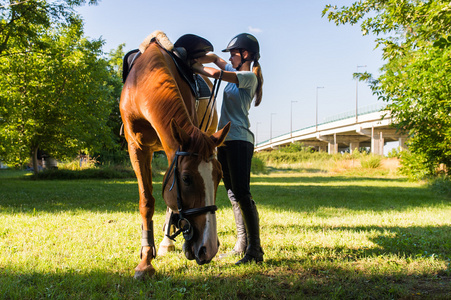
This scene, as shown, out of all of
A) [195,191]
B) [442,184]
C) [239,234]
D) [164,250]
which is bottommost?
[164,250]

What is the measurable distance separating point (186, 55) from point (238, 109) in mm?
896

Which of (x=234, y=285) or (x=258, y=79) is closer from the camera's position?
(x=234, y=285)

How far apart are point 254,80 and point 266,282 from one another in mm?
1930

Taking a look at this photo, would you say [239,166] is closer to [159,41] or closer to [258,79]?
[258,79]

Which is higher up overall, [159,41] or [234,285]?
[159,41]

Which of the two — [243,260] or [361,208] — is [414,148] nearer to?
[361,208]

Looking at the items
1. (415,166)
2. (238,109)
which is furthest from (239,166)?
(415,166)

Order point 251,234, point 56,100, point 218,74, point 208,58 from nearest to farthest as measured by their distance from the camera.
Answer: point 218,74
point 251,234
point 208,58
point 56,100

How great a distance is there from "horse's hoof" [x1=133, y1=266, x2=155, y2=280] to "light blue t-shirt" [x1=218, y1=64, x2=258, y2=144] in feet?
4.83

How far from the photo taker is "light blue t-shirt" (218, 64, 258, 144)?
3465 mm

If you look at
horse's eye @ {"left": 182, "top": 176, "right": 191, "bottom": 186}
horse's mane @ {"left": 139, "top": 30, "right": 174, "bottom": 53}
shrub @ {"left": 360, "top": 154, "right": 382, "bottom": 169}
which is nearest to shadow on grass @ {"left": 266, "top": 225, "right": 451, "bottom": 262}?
horse's eye @ {"left": 182, "top": 176, "right": 191, "bottom": 186}

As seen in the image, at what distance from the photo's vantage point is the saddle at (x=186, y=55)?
367cm

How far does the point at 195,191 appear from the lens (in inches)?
93.2

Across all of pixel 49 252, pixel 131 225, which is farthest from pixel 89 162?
pixel 49 252
